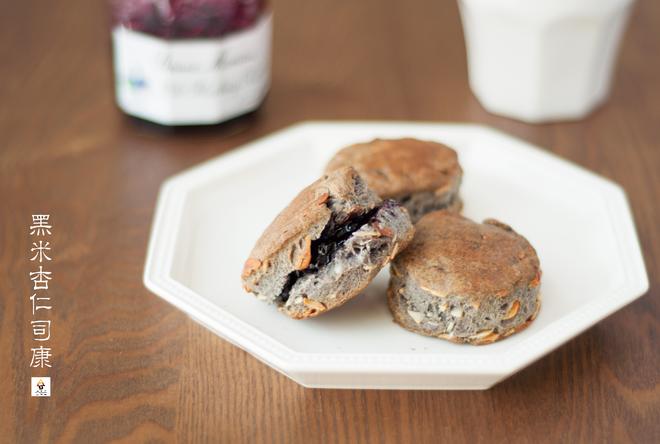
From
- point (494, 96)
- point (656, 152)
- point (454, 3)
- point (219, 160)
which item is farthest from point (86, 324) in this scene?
point (454, 3)

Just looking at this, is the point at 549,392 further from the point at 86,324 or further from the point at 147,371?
the point at 86,324

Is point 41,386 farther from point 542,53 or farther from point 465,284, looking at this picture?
point 542,53

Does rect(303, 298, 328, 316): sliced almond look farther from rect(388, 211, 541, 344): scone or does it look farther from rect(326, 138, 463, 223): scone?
rect(326, 138, 463, 223): scone

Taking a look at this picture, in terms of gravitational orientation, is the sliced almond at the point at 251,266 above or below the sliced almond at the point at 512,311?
above

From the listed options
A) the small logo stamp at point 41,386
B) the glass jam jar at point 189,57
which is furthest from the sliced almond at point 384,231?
the glass jam jar at point 189,57

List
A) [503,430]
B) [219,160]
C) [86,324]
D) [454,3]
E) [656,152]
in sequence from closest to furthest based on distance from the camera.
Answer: [503,430], [86,324], [219,160], [656,152], [454,3]

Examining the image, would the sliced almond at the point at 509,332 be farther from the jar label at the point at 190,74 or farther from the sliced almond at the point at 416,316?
the jar label at the point at 190,74

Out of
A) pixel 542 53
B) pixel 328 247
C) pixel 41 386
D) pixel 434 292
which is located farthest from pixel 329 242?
pixel 542 53
